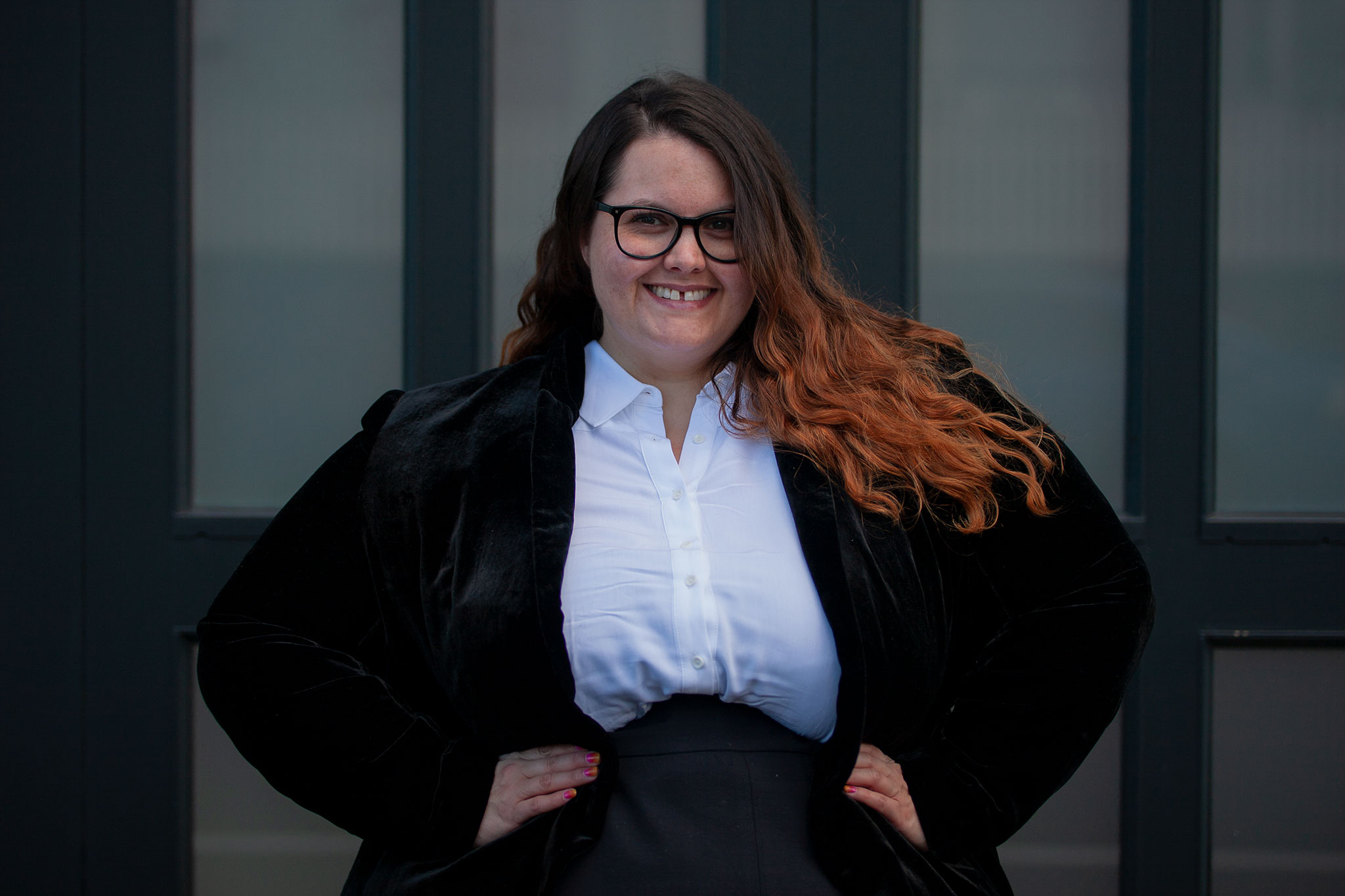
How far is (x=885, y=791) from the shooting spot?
144 cm

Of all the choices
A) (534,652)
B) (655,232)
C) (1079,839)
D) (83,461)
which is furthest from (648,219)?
Result: (1079,839)

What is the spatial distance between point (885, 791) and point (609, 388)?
2.58 ft

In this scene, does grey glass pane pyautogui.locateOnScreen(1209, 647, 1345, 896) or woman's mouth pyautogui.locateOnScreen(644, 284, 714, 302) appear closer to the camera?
woman's mouth pyautogui.locateOnScreen(644, 284, 714, 302)

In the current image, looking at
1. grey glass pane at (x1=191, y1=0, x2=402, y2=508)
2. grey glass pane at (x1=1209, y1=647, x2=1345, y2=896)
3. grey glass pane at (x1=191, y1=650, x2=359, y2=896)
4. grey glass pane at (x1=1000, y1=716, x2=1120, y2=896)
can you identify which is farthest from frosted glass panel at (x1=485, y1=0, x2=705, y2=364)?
grey glass pane at (x1=1209, y1=647, x2=1345, y2=896)

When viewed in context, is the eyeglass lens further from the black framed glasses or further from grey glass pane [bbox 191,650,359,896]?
grey glass pane [bbox 191,650,359,896]

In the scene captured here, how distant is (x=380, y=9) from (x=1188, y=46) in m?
1.89

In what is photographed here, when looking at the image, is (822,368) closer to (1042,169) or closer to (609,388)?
(609,388)

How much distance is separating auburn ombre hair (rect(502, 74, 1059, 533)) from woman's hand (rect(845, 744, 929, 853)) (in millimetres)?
376

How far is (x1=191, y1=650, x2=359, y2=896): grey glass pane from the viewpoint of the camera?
2.34 metres

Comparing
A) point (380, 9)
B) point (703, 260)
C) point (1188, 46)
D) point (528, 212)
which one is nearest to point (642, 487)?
point (703, 260)

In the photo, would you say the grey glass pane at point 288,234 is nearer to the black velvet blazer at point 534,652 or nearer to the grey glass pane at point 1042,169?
the black velvet blazer at point 534,652

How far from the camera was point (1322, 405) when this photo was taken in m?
2.25

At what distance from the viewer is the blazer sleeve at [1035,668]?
149cm

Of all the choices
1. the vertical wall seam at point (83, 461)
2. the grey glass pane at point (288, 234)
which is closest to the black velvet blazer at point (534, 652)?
Result: the grey glass pane at point (288, 234)
